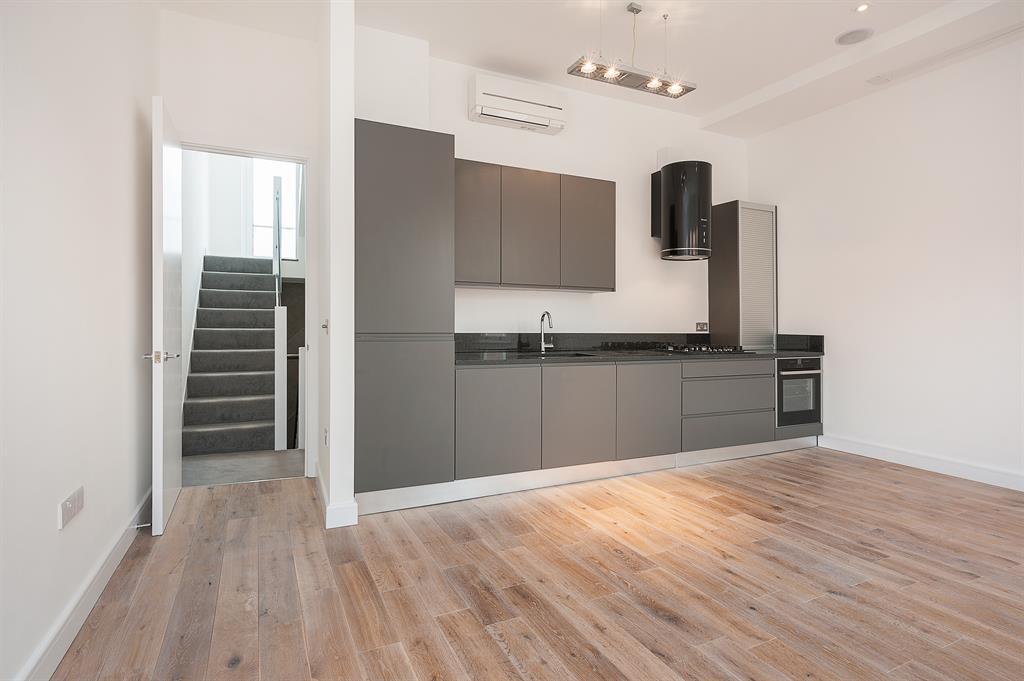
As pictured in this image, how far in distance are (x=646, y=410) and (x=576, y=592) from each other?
6.40ft

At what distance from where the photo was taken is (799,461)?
14.0 feet

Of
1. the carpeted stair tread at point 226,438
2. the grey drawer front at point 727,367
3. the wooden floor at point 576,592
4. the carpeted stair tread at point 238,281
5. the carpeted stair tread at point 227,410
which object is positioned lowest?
the wooden floor at point 576,592

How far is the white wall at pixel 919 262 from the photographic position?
358cm

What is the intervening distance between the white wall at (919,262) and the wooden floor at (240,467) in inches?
179

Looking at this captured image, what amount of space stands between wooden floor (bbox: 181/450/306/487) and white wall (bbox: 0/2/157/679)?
93cm

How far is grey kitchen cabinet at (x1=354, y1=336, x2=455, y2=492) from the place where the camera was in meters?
2.98

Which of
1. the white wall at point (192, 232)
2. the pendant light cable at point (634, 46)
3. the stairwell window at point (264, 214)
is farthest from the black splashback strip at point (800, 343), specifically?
the stairwell window at point (264, 214)

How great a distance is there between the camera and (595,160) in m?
4.62

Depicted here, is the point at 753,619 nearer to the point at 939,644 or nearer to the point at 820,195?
the point at 939,644

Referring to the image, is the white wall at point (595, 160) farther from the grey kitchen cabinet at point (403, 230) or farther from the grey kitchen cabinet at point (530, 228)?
the grey kitchen cabinet at point (403, 230)

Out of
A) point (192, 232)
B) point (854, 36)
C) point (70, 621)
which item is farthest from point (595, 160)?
point (192, 232)

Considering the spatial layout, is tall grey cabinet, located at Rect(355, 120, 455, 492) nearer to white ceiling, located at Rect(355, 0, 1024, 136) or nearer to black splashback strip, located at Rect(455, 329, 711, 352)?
black splashback strip, located at Rect(455, 329, 711, 352)

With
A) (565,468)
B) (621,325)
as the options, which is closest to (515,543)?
(565,468)

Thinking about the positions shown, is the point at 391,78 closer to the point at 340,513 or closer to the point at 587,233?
the point at 587,233
